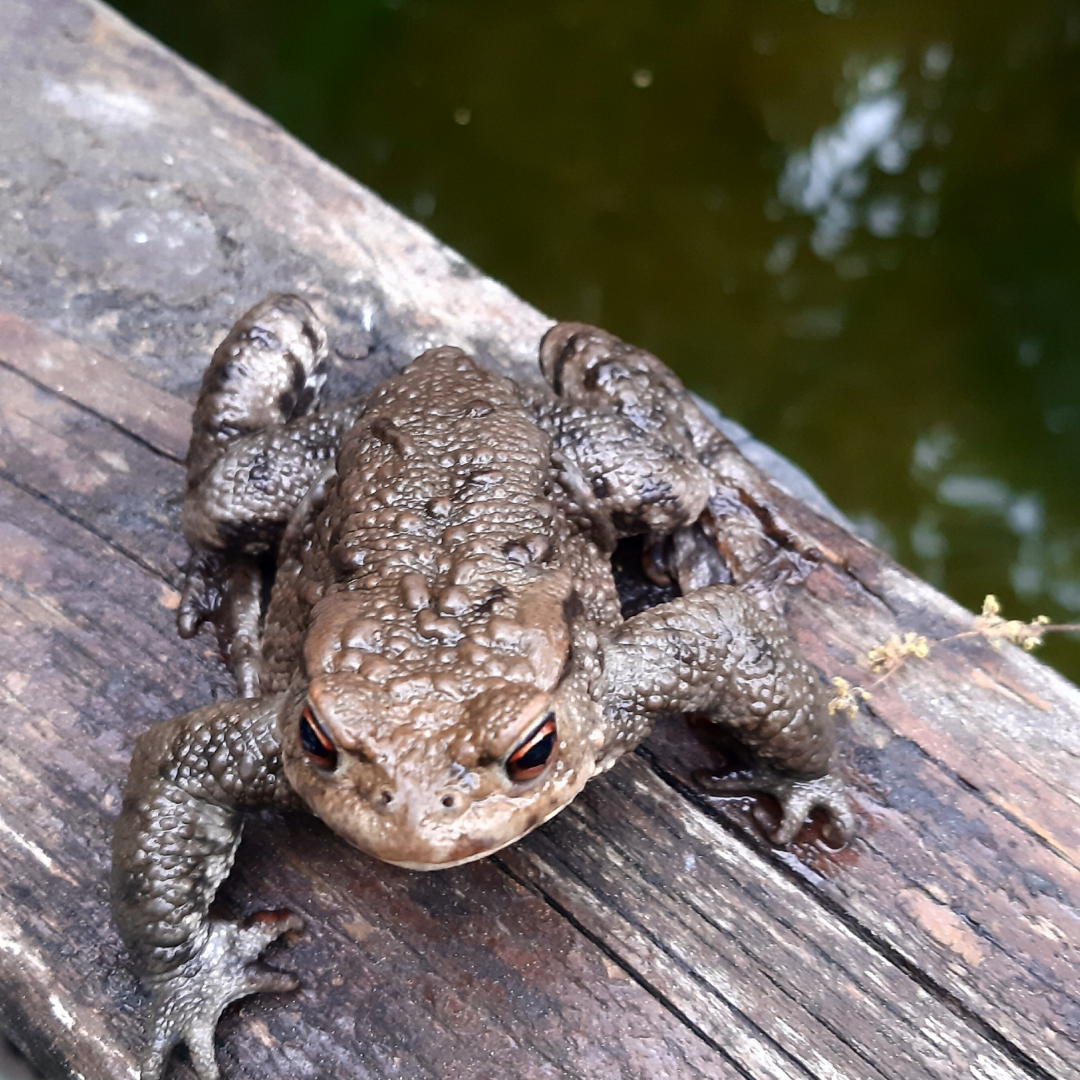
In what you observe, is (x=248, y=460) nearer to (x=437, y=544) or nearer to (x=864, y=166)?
(x=437, y=544)

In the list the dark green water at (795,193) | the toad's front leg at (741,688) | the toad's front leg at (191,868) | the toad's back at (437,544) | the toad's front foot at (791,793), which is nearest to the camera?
the toad's back at (437,544)

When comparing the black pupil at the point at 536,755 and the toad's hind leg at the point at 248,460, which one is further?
the toad's hind leg at the point at 248,460

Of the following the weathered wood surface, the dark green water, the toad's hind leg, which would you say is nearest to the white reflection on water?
the dark green water

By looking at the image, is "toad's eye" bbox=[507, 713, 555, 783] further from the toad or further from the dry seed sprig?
the dry seed sprig

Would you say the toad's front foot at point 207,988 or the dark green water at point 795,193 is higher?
the dark green water at point 795,193

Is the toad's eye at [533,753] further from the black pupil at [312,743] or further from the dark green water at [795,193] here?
the dark green water at [795,193]

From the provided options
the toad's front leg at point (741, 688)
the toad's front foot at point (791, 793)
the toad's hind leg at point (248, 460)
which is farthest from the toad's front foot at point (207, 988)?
the toad's front foot at point (791, 793)
